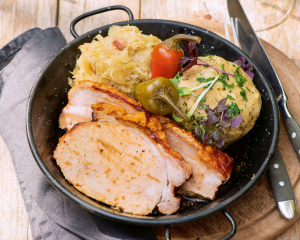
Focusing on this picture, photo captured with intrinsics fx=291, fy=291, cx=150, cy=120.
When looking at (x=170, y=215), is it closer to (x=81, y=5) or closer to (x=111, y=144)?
(x=111, y=144)

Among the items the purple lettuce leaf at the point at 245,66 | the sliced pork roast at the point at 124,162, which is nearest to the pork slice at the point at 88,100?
the sliced pork roast at the point at 124,162

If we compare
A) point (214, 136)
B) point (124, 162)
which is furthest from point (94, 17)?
point (214, 136)

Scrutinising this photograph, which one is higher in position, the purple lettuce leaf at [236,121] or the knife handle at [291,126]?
the purple lettuce leaf at [236,121]

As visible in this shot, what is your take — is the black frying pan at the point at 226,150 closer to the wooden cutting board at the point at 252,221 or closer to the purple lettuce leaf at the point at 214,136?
the wooden cutting board at the point at 252,221

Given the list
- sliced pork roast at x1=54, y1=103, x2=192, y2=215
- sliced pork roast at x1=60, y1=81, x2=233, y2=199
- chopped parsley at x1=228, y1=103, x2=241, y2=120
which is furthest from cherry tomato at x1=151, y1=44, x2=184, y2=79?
chopped parsley at x1=228, y1=103, x2=241, y2=120

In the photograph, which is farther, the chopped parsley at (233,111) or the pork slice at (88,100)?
the pork slice at (88,100)

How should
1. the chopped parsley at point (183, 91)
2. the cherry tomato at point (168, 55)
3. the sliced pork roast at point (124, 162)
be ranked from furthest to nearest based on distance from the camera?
the cherry tomato at point (168, 55) < the chopped parsley at point (183, 91) < the sliced pork roast at point (124, 162)

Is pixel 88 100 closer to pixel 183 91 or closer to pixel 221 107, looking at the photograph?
pixel 183 91
